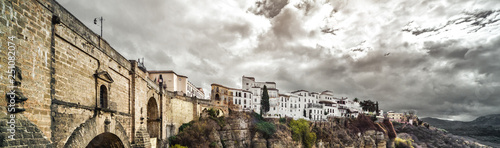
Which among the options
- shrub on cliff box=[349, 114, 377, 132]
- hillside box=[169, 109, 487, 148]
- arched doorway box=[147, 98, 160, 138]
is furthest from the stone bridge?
shrub on cliff box=[349, 114, 377, 132]

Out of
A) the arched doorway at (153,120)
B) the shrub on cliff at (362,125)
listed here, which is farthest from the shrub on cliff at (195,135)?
the shrub on cliff at (362,125)

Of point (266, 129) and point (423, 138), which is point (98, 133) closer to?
point (266, 129)

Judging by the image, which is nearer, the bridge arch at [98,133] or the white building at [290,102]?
the bridge arch at [98,133]

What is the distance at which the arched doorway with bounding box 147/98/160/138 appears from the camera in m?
21.4

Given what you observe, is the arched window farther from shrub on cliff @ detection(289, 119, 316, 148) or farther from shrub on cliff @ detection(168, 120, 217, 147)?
→ shrub on cliff @ detection(289, 119, 316, 148)

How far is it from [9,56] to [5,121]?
152 cm

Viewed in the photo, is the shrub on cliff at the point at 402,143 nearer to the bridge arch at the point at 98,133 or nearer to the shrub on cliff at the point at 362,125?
the shrub on cliff at the point at 362,125

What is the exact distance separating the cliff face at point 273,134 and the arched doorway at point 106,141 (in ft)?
39.6

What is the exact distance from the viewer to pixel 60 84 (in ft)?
28.8

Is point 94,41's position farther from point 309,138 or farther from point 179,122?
point 309,138

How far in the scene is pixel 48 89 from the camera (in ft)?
26.1

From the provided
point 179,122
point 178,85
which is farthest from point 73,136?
point 178,85

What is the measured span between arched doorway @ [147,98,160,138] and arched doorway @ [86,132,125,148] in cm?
772

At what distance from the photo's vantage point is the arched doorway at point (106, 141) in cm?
1280
